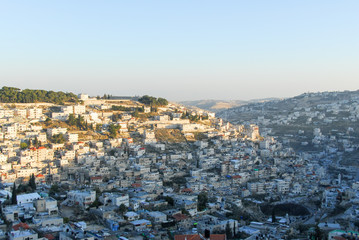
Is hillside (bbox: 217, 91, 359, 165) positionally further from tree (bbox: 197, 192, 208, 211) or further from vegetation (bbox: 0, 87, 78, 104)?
vegetation (bbox: 0, 87, 78, 104)

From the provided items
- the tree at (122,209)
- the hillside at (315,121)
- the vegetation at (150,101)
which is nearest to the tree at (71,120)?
the vegetation at (150,101)

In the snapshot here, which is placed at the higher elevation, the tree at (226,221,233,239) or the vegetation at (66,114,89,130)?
the vegetation at (66,114,89,130)

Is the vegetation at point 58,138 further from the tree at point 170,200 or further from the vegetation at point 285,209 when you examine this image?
the vegetation at point 285,209

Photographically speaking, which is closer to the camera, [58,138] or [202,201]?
[202,201]

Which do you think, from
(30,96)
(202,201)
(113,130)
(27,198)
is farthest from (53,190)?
(30,96)

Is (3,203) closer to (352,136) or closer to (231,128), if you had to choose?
(231,128)

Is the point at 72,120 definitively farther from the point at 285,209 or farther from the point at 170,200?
the point at 285,209

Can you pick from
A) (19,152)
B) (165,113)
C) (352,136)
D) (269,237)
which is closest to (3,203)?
(19,152)

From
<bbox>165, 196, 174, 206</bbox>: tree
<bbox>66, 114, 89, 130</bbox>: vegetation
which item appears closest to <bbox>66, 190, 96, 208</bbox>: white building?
<bbox>165, 196, 174, 206</bbox>: tree
